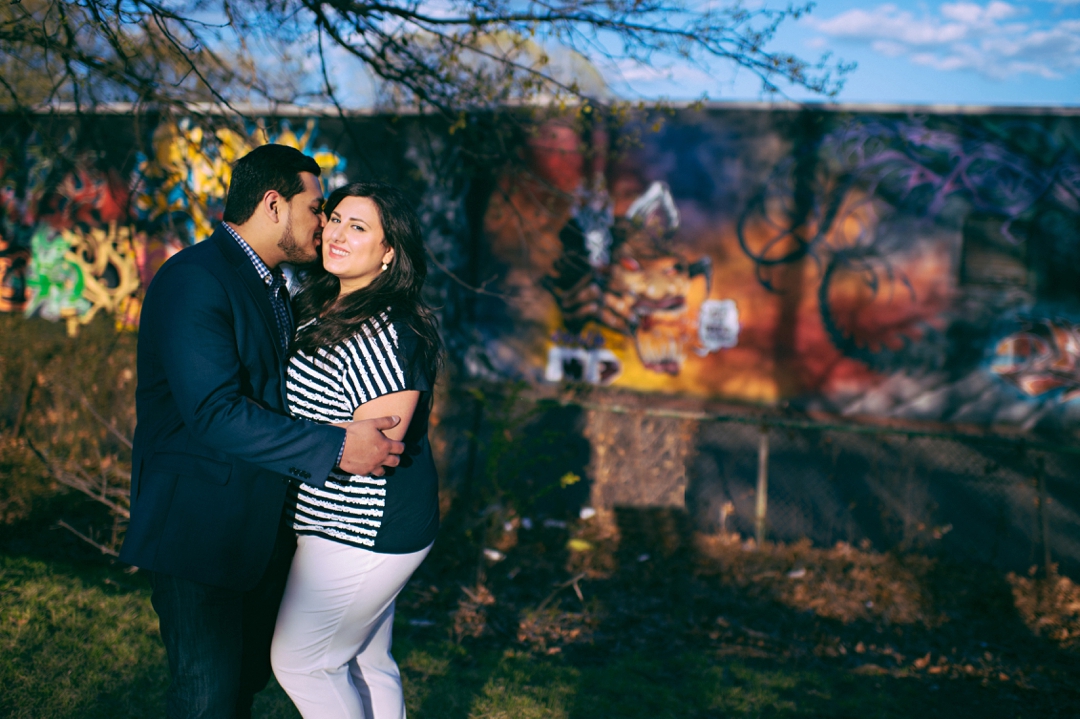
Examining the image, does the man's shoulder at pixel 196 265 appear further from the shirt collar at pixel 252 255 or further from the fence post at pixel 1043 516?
the fence post at pixel 1043 516

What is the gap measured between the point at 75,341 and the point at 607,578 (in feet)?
16.7

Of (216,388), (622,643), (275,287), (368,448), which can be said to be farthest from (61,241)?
(368,448)

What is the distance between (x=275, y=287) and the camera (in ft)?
7.28

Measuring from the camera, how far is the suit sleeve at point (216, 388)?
179 cm

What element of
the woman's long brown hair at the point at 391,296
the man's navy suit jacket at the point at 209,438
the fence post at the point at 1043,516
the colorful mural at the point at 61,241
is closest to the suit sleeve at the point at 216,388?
the man's navy suit jacket at the point at 209,438

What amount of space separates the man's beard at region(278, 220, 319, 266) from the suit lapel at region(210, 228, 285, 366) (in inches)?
5.8

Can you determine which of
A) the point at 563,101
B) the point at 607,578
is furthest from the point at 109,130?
the point at 607,578

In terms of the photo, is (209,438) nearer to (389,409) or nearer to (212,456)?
(212,456)

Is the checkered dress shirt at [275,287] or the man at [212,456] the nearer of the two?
the man at [212,456]

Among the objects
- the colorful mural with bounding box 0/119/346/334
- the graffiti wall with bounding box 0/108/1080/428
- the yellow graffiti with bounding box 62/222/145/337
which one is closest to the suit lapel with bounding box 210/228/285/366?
the graffiti wall with bounding box 0/108/1080/428

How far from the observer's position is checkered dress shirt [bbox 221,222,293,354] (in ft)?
6.87

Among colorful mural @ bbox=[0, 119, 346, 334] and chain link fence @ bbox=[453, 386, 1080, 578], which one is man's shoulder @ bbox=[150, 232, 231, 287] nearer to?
chain link fence @ bbox=[453, 386, 1080, 578]

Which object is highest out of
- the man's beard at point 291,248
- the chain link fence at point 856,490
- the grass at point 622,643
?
the man's beard at point 291,248

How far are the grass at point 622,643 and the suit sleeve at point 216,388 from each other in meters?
1.98
